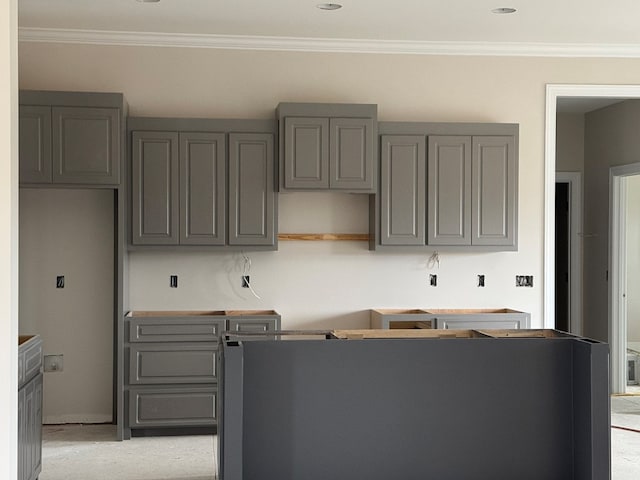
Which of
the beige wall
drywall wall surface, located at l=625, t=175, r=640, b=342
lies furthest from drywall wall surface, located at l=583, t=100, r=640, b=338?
the beige wall

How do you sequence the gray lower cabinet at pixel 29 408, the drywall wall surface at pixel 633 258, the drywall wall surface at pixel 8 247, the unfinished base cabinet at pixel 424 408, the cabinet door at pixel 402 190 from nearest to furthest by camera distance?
1. the drywall wall surface at pixel 8 247
2. the unfinished base cabinet at pixel 424 408
3. the gray lower cabinet at pixel 29 408
4. the cabinet door at pixel 402 190
5. the drywall wall surface at pixel 633 258

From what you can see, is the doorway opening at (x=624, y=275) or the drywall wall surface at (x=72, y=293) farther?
the doorway opening at (x=624, y=275)

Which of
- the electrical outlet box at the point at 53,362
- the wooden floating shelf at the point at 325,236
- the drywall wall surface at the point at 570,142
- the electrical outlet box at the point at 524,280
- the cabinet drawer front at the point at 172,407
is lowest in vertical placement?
the cabinet drawer front at the point at 172,407

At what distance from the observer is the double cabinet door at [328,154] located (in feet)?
20.0

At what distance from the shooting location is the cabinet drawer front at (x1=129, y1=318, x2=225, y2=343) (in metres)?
5.93

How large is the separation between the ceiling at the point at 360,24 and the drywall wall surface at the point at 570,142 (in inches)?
75.7

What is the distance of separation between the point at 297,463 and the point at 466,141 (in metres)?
3.11

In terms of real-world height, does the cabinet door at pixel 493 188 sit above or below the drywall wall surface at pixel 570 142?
below

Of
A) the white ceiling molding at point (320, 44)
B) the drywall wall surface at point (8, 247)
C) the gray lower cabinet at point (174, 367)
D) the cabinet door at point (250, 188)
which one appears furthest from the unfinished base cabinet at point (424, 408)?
the white ceiling molding at point (320, 44)

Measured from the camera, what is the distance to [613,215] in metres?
7.91

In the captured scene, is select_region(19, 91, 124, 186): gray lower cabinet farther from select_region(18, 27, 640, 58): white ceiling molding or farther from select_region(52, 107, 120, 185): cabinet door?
select_region(18, 27, 640, 58): white ceiling molding

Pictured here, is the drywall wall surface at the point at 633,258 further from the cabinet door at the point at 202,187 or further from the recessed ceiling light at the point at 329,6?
the cabinet door at the point at 202,187

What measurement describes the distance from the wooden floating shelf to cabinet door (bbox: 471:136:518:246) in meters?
0.84

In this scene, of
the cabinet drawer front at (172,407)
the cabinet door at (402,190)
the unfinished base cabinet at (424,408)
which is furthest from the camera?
the cabinet door at (402,190)
